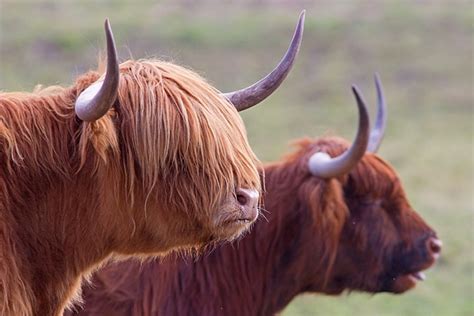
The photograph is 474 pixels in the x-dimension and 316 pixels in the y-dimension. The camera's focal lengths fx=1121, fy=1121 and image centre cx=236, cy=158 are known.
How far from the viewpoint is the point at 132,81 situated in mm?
3764

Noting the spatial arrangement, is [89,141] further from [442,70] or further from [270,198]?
[442,70]

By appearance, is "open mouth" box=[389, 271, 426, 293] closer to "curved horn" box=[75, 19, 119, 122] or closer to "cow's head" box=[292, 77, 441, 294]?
"cow's head" box=[292, 77, 441, 294]

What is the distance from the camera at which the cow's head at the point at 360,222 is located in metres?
6.11

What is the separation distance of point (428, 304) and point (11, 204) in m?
7.78

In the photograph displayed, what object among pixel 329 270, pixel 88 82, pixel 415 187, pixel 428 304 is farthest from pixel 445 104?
pixel 88 82

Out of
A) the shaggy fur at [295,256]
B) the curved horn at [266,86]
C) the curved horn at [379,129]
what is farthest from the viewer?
the curved horn at [379,129]

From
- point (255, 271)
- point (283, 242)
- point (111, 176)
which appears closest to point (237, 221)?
point (111, 176)

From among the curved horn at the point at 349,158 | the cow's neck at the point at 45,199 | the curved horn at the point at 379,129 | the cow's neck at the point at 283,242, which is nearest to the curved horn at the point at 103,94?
the cow's neck at the point at 45,199

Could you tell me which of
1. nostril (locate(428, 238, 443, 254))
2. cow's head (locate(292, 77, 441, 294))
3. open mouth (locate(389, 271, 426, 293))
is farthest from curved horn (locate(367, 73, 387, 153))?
open mouth (locate(389, 271, 426, 293))

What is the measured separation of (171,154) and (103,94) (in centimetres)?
36

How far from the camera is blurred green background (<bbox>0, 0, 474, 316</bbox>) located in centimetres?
1920

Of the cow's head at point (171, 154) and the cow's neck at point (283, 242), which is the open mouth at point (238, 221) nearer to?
the cow's head at point (171, 154)

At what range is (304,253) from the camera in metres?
6.06

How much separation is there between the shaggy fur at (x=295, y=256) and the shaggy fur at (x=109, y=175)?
1641 mm
